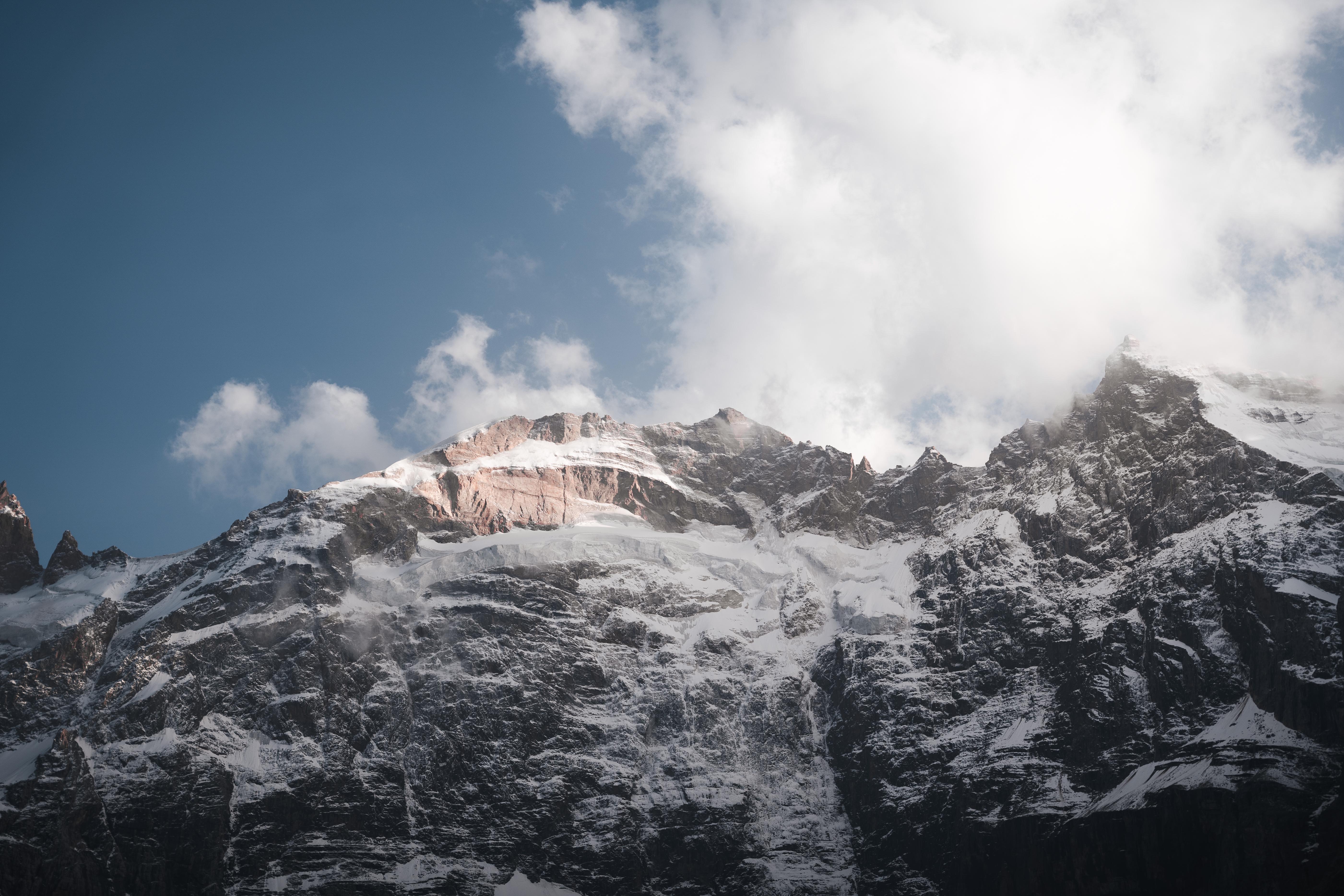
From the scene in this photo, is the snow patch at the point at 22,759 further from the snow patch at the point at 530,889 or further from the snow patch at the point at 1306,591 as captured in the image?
the snow patch at the point at 1306,591

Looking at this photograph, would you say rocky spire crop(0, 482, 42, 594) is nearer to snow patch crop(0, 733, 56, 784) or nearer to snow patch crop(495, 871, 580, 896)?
snow patch crop(0, 733, 56, 784)

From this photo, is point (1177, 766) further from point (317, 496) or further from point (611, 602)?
point (317, 496)

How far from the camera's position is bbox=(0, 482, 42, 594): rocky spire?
19188cm

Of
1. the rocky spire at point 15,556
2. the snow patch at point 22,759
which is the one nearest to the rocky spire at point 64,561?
the rocky spire at point 15,556

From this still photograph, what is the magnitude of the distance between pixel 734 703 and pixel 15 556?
114 m

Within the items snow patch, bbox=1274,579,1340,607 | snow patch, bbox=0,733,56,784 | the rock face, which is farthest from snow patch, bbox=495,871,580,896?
snow patch, bbox=1274,579,1340,607

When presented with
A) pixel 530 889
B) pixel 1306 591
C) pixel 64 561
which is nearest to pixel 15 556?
pixel 64 561

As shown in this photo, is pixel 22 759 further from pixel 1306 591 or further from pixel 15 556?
pixel 1306 591

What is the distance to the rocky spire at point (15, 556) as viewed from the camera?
7554 inches

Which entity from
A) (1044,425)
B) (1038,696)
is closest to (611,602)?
(1038,696)

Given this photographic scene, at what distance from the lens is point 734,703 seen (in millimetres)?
170000

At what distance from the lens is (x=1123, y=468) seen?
179 meters

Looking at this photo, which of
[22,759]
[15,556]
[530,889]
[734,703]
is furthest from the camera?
[15,556]

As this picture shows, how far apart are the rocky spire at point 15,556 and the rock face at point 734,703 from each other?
4834 millimetres
